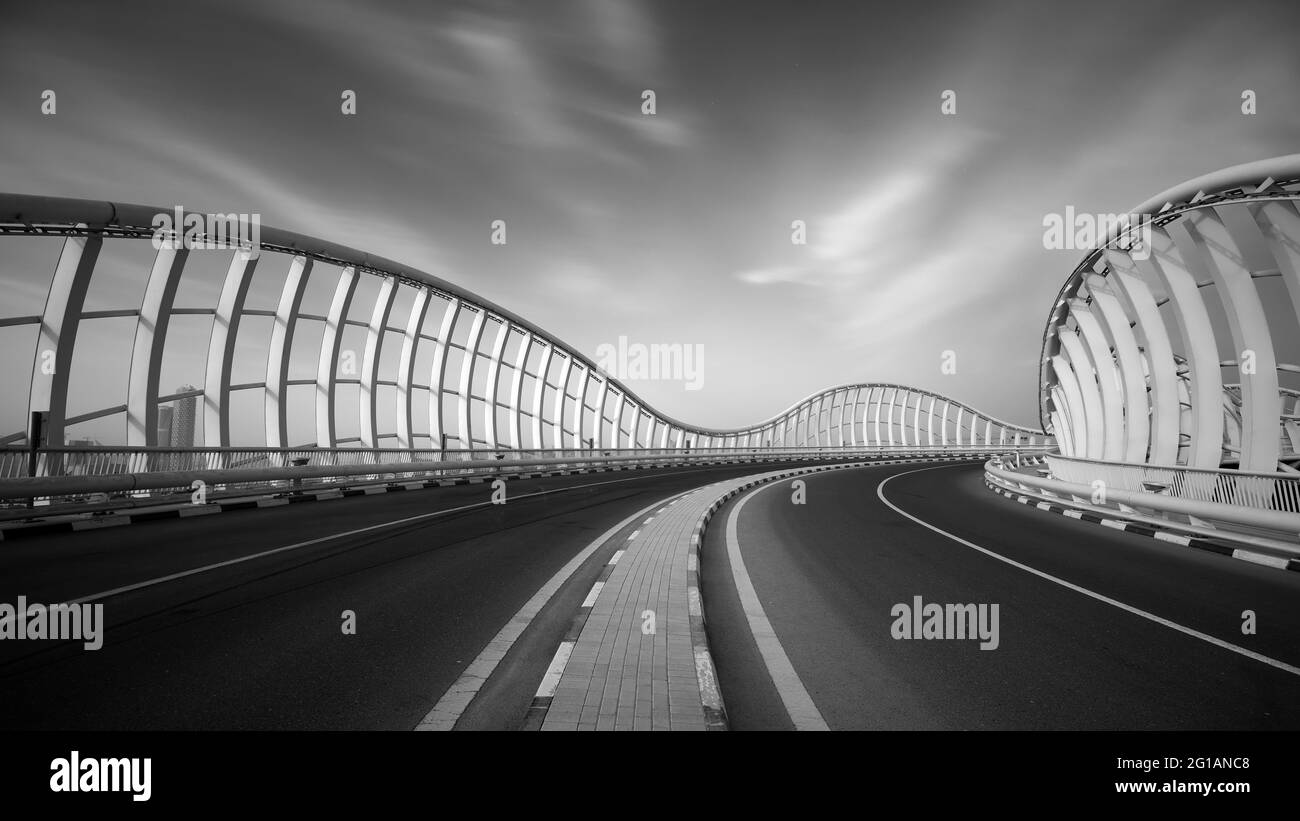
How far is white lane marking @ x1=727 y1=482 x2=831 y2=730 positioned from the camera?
299 cm

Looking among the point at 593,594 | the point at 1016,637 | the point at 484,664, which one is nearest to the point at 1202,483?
the point at 1016,637

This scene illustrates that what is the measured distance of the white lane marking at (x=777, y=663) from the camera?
299 cm

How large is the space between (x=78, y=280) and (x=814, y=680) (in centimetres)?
1373

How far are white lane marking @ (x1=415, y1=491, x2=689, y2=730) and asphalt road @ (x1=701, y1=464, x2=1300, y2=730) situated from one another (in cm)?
151

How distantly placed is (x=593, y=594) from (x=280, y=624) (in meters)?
2.56

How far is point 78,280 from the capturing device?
9.95m

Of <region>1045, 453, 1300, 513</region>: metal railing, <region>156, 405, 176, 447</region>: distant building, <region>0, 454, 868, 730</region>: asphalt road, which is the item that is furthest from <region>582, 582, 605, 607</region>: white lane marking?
<region>156, 405, 176, 447</region>: distant building

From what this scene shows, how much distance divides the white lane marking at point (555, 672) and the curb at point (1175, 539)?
31.5 ft

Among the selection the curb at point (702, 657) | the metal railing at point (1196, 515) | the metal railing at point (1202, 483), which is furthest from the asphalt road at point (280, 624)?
the metal railing at point (1202, 483)

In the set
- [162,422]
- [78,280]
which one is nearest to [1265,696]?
[78,280]

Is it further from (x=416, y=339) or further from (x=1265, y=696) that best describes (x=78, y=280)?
(x=1265, y=696)

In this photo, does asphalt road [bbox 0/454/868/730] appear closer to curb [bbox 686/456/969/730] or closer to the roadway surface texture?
the roadway surface texture

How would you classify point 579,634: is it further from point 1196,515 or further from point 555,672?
point 1196,515

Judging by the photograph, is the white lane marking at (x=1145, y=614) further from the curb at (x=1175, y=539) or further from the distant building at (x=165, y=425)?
the distant building at (x=165, y=425)
